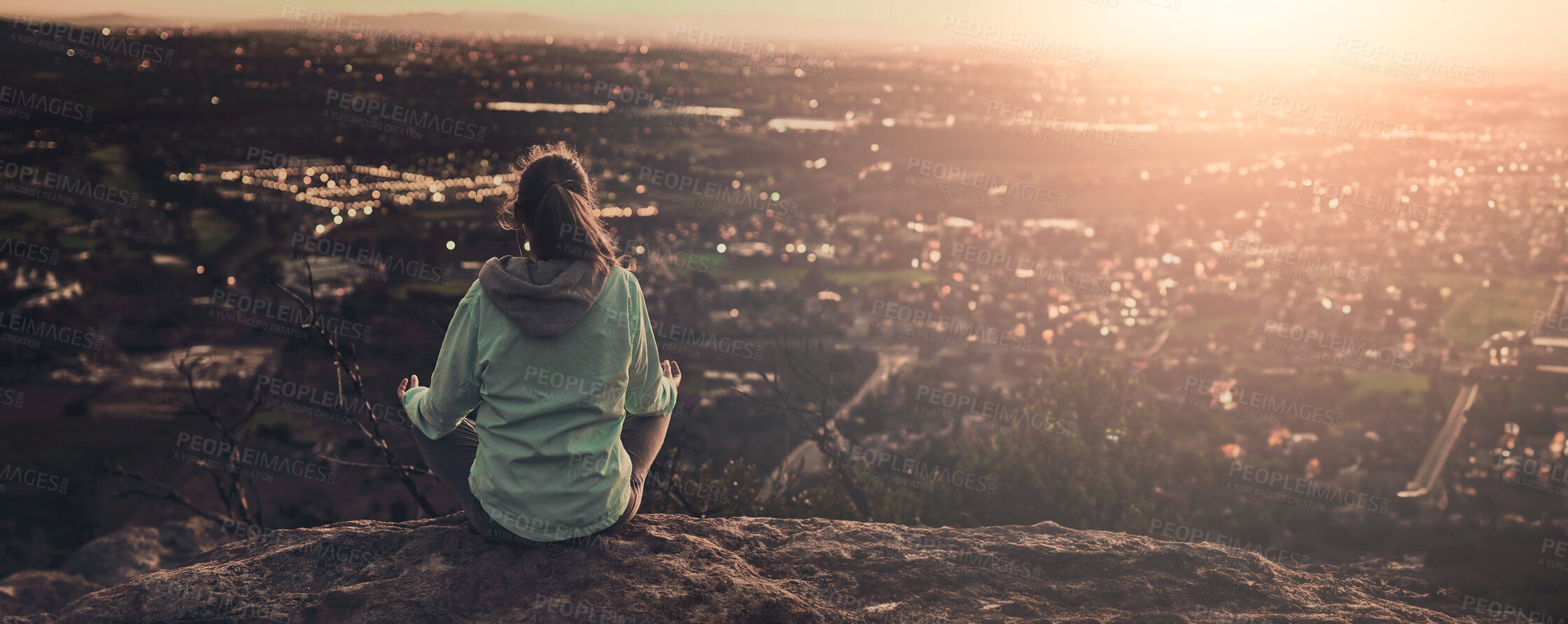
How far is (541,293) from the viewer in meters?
4.19

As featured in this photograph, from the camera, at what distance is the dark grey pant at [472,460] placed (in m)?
4.77

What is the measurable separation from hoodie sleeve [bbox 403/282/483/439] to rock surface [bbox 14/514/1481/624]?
0.96 m

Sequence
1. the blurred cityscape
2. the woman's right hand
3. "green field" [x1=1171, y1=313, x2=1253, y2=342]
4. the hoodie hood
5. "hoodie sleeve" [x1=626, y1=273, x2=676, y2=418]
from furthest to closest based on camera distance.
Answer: "green field" [x1=1171, y1=313, x2=1253, y2=342]
the blurred cityscape
the woman's right hand
"hoodie sleeve" [x1=626, y1=273, x2=676, y2=418]
the hoodie hood

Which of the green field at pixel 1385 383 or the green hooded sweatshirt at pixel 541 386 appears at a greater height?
the green hooded sweatshirt at pixel 541 386

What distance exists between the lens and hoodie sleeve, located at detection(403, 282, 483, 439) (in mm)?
4371

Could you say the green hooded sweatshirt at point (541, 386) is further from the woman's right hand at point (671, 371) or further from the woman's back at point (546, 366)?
the woman's right hand at point (671, 371)

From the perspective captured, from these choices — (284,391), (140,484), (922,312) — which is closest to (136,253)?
(284,391)

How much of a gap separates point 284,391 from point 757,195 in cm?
5324

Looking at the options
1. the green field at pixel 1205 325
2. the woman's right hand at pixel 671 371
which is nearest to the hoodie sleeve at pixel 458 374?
the woman's right hand at pixel 671 371

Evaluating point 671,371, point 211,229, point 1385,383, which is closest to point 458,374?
point 671,371

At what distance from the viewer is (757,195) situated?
2899 inches

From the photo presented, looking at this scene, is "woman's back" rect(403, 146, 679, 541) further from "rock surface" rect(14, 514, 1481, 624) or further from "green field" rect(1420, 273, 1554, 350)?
"green field" rect(1420, 273, 1554, 350)

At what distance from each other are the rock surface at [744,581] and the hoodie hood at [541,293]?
1488mm

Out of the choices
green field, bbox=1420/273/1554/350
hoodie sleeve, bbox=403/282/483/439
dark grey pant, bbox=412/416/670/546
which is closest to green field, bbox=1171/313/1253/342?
green field, bbox=1420/273/1554/350
